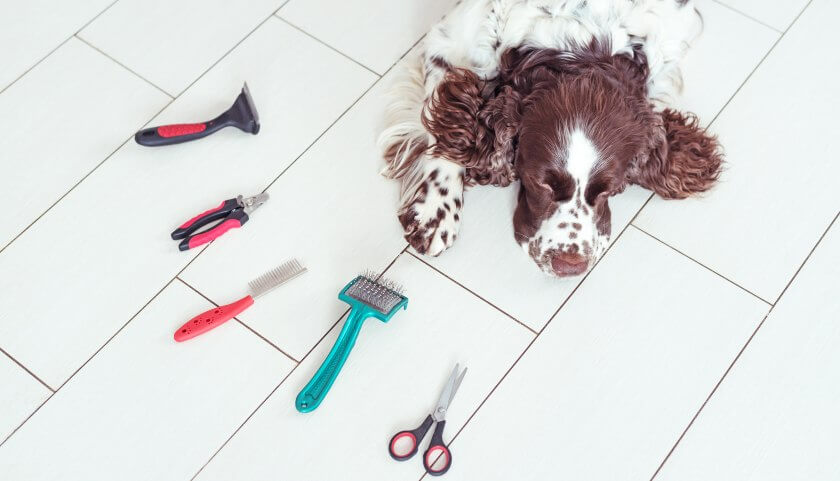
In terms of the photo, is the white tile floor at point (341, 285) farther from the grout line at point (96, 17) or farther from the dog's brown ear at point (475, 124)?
the dog's brown ear at point (475, 124)

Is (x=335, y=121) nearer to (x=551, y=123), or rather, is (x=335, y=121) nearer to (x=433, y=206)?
(x=433, y=206)

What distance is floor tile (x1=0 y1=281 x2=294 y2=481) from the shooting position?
2.06 m

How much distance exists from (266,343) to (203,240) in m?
0.40

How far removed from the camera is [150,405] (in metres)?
2.13

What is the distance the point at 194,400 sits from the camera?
7.04ft

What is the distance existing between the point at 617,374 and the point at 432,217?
2.45 feet

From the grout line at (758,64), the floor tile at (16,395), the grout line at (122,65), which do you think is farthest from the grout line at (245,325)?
the grout line at (758,64)

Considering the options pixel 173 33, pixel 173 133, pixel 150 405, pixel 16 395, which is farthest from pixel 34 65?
pixel 150 405

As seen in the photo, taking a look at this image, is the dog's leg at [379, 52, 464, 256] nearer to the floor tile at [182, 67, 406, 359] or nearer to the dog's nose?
the floor tile at [182, 67, 406, 359]

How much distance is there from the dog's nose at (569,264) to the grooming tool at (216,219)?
98 cm

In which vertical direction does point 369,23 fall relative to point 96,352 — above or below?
above

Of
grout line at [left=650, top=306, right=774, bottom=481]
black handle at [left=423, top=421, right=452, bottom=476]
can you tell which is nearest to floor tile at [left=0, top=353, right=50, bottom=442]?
black handle at [left=423, top=421, right=452, bottom=476]

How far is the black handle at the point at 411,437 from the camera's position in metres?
2.05

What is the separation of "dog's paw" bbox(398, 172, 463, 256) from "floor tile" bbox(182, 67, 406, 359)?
0.07 metres
